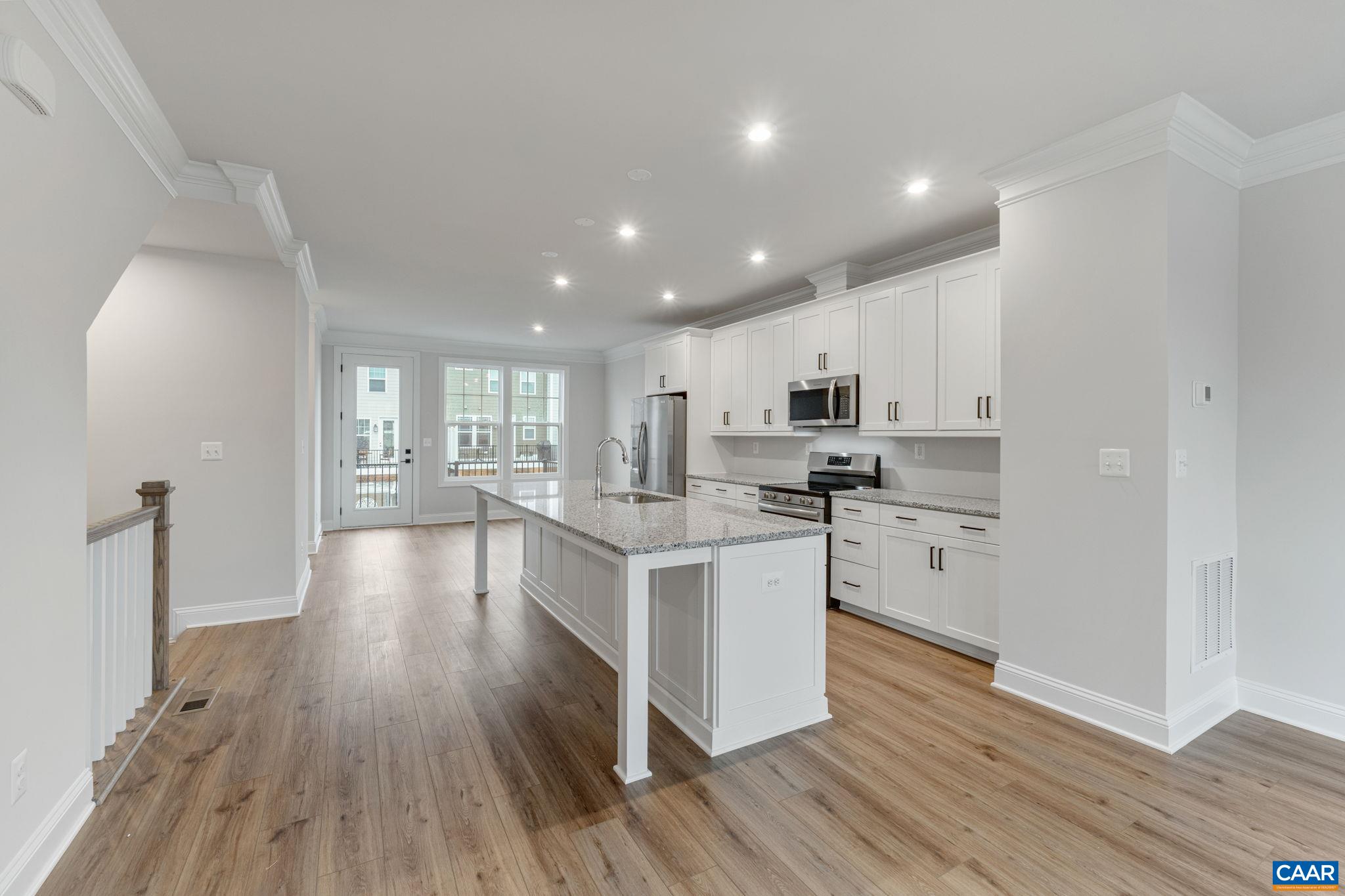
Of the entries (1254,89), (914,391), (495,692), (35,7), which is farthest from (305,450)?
(1254,89)

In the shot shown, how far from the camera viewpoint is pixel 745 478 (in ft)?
18.4

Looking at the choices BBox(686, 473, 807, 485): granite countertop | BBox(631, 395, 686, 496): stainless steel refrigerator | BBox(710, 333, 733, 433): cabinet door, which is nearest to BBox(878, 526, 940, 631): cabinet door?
BBox(686, 473, 807, 485): granite countertop

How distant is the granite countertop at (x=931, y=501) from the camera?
10.4 feet

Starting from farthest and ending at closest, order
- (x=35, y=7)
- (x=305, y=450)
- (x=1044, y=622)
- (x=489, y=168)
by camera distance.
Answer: (x=305, y=450)
(x=489, y=168)
(x=1044, y=622)
(x=35, y=7)

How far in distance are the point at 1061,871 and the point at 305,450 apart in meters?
5.28

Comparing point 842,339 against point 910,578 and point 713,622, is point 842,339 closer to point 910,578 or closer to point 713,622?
point 910,578

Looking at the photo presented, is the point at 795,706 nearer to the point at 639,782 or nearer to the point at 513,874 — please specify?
the point at 639,782

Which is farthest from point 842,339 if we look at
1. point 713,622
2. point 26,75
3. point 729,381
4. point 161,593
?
point 161,593

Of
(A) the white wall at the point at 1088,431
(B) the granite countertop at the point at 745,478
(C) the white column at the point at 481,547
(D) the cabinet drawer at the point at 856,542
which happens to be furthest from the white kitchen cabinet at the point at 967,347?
(C) the white column at the point at 481,547

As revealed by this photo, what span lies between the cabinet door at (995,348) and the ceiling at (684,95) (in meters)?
0.40

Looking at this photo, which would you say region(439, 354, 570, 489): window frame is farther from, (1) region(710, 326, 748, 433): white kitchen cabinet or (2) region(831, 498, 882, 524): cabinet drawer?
(2) region(831, 498, 882, 524): cabinet drawer

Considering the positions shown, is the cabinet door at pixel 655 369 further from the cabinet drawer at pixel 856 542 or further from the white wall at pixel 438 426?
the cabinet drawer at pixel 856 542

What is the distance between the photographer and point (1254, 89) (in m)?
2.16

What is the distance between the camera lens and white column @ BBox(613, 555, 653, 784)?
206 cm
